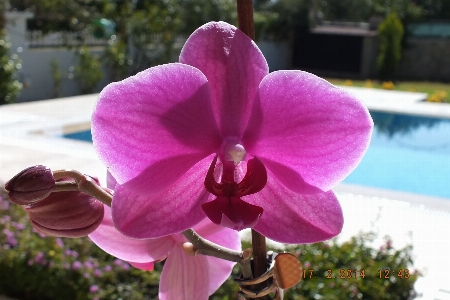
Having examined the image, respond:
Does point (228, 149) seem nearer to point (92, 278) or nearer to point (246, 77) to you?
point (246, 77)

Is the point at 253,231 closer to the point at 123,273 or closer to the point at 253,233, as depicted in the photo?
the point at 253,233

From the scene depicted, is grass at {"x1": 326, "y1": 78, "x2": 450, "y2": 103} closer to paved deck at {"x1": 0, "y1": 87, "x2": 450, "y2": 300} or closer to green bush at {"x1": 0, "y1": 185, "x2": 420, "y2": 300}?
paved deck at {"x1": 0, "y1": 87, "x2": 450, "y2": 300}

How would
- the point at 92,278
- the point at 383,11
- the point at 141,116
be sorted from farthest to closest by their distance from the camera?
the point at 383,11
the point at 92,278
the point at 141,116

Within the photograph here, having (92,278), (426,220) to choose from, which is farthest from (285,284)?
(426,220)

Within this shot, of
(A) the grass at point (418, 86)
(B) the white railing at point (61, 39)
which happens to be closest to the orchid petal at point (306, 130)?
(B) the white railing at point (61, 39)

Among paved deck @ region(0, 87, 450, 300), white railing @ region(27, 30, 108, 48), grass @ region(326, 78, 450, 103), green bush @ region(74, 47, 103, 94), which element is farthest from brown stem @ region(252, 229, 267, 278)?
grass @ region(326, 78, 450, 103)
